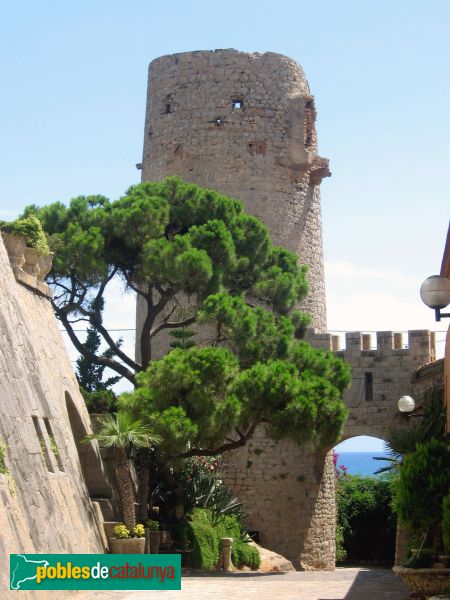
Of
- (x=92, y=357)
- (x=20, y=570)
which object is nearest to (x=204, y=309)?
(x=92, y=357)

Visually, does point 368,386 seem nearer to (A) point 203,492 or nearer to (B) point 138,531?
(A) point 203,492

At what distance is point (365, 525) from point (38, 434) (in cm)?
2000

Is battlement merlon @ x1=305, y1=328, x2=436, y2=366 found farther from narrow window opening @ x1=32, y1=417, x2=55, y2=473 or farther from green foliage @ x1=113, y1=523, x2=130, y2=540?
narrow window opening @ x1=32, y1=417, x2=55, y2=473

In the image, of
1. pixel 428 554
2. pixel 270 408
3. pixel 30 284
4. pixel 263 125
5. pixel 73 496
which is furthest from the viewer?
pixel 263 125

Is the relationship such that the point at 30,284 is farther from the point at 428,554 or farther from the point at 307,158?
the point at 307,158

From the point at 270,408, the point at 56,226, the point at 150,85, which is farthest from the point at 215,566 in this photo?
the point at 150,85

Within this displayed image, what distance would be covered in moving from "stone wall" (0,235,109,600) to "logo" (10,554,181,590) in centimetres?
16

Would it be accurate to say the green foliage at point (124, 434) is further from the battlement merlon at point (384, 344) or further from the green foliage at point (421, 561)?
the battlement merlon at point (384, 344)

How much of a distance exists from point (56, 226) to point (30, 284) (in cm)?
420

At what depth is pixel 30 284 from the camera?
18.6m

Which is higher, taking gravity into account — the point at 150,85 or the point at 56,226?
the point at 150,85

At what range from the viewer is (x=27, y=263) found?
18.9 meters

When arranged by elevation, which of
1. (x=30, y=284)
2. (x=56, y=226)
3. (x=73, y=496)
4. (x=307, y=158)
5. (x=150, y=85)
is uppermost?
(x=150, y=85)

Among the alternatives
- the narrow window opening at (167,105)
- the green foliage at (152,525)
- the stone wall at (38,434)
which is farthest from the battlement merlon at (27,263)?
the narrow window opening at (167,105)
